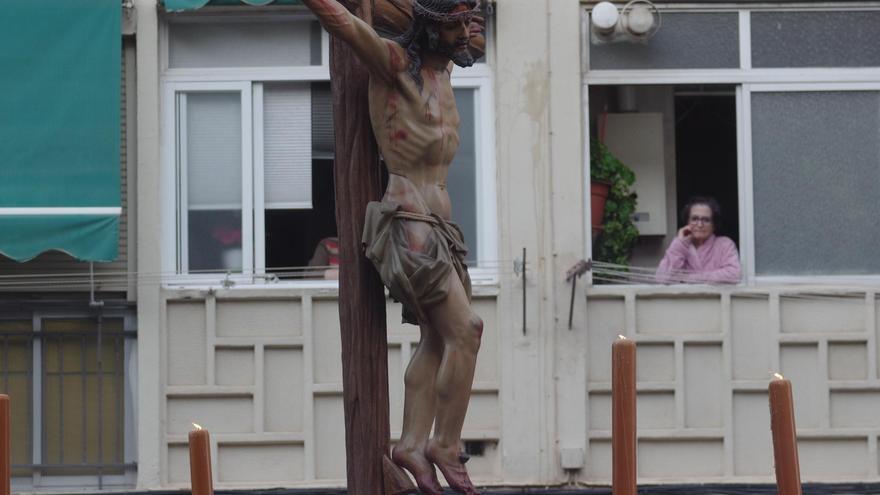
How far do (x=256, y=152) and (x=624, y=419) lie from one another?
23.7 feet

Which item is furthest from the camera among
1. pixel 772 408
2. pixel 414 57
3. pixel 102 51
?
pixel 102 51

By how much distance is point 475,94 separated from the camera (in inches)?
481

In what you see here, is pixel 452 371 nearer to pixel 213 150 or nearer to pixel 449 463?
pixel 449 463

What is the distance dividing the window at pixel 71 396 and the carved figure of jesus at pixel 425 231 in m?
6.11

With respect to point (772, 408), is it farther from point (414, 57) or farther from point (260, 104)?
point (260, 104)

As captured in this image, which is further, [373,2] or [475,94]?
[475,94]

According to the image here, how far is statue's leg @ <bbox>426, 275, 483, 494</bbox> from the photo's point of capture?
6223 millimetres

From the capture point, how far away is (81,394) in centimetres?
1220

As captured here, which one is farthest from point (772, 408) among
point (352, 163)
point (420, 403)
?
point (352, 163)

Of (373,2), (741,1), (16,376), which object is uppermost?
(741,1)

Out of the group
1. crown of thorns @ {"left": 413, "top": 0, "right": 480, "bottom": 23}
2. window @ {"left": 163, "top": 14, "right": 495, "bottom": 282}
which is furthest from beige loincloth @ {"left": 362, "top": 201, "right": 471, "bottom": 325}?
window @ {"left": 163, "top": 14, "right": 495, "bottom": 282}

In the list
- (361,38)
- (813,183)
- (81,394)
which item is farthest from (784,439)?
(81,394)

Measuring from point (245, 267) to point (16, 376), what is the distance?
1541mm

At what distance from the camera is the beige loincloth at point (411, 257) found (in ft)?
20.3
